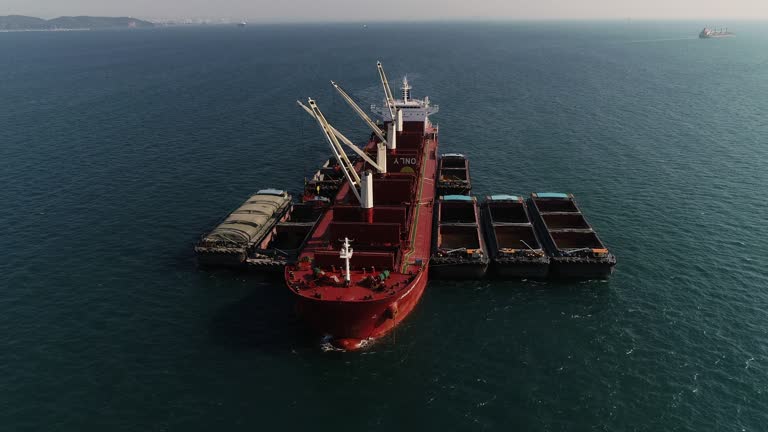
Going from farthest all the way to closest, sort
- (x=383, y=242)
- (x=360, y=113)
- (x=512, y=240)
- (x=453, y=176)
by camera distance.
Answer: (x=453, y=176), (x=360, y=113), (x=512, y=240), (x=383, y=242)

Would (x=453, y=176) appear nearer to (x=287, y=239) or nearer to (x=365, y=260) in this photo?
(x=287, y=239)

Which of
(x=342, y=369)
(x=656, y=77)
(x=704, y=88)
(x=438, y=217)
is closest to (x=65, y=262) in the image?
(x=342, y=369)

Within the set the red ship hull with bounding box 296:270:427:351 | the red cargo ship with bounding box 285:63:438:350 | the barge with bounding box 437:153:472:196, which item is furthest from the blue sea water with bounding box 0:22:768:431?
the barge with bounding box 437:153:472:196

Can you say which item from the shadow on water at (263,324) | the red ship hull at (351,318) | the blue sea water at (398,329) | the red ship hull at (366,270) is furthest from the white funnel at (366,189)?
the shadow on water at (263,324)

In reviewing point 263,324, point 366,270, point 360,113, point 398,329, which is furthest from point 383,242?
point 360,113

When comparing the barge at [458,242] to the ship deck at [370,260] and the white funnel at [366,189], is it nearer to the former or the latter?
the ship deck at [370,260]

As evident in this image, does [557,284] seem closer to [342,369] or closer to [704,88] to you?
[342,369]
